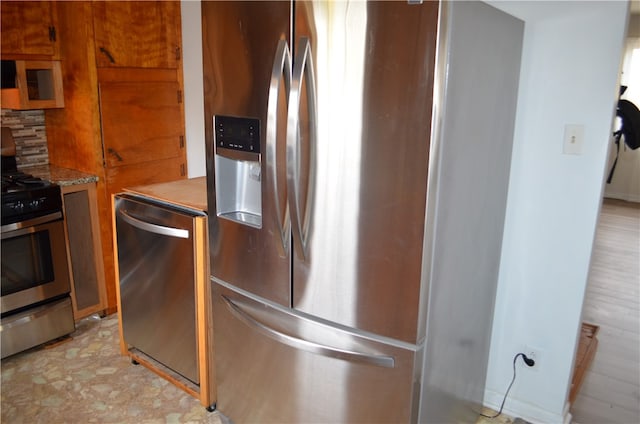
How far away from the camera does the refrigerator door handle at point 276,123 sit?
1.58 meters

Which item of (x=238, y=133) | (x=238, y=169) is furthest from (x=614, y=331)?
(x=238, y=133)

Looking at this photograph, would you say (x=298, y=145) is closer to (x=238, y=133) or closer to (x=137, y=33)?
(x=238, y=133)

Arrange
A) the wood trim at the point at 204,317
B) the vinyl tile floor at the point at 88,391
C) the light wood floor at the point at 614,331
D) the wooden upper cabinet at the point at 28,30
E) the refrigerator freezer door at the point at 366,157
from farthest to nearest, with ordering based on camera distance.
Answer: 1. the wooden upper cabinet at the point at 28,30
2. the light wood floor at the point at 614,331
3. the vinyl tile floor at the point at 88,391
4. the wood trim at the point at 204,317
5. the refrigerator freezer door at the point at 366,157

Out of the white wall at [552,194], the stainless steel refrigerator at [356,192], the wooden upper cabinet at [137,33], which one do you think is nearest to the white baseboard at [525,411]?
the white wall at [552,194]

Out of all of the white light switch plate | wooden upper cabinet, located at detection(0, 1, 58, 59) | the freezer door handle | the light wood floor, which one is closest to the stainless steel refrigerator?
the freezer door handle

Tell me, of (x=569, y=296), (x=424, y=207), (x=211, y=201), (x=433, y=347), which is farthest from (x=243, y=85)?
(x=569, y=296)

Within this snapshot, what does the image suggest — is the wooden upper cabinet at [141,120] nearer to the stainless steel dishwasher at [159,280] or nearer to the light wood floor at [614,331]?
the stainless steel dishwasher at [159,280]

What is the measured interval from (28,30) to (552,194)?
2.77 m

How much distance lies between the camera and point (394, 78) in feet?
4.60

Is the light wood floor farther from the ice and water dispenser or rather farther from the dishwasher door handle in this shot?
the dishwasher door handle

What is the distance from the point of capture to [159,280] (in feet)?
Result: 7.58

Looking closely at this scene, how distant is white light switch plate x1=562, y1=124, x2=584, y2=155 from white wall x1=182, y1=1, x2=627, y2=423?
0.02m

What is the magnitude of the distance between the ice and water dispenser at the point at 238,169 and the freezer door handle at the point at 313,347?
1.23 ft

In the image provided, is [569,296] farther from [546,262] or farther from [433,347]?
[433,347]
